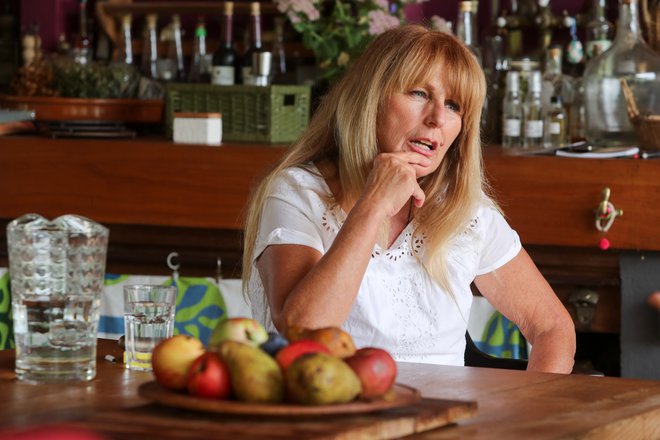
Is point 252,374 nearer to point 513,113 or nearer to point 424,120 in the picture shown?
point 424,120

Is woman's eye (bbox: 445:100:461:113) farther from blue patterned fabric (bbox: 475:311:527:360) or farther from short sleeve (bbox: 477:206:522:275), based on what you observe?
blue patterned fabric (bbox: 475:311:527:360)

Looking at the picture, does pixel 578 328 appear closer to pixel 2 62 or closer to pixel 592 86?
pixel 592 86

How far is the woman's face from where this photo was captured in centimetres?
218

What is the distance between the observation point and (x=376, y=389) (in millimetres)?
1281

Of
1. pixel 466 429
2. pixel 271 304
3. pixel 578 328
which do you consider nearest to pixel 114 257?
pixel 578 328

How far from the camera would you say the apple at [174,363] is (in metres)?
1.30

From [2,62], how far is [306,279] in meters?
2.84

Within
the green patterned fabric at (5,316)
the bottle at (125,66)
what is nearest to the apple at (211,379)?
the green patterned fabric at (5,316)

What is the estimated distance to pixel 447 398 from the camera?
150 cm

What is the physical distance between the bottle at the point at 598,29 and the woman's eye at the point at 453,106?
150cm

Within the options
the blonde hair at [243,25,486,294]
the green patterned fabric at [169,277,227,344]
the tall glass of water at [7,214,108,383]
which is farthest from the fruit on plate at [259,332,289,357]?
the green patterned fabric at [169,277,227,344]

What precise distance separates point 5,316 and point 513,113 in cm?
148

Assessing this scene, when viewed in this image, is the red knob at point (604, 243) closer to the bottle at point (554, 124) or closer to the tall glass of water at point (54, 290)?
the bottle at point (554, 124)

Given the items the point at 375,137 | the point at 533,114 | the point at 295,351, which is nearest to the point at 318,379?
the point at 295,351
